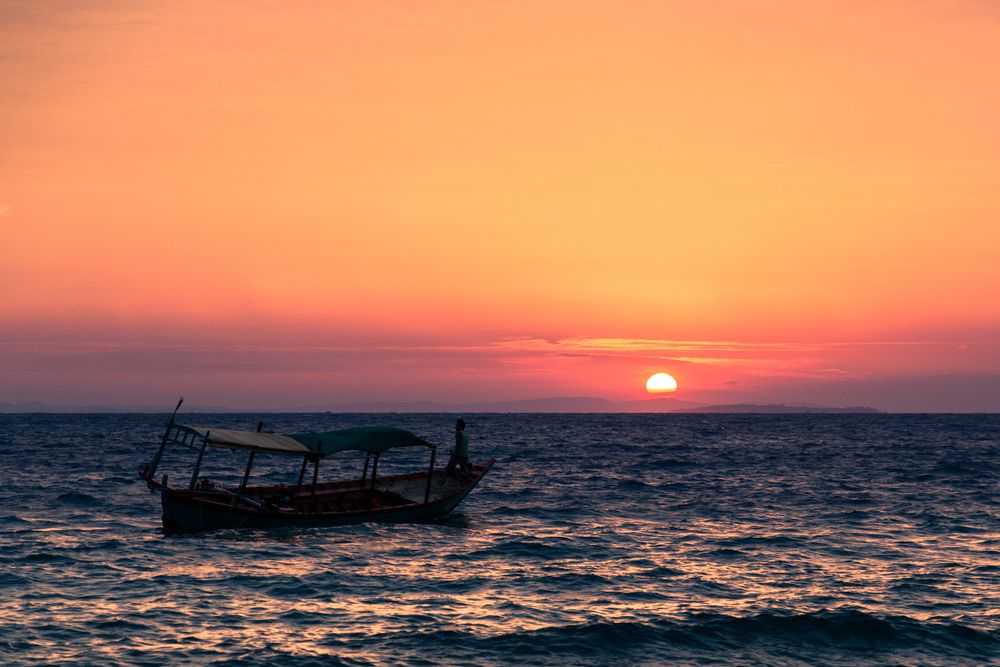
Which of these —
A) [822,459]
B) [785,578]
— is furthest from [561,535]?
[822,459]

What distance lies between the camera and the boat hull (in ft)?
96.7

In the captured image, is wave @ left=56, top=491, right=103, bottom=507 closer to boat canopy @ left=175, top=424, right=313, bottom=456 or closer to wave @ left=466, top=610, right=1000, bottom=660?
boat canopy @ left=175, top=424, right=313, bottom=456

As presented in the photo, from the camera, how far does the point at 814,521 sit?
35.1m

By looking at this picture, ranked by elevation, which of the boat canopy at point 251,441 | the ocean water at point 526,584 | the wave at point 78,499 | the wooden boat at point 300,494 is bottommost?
the wave at point 78,499

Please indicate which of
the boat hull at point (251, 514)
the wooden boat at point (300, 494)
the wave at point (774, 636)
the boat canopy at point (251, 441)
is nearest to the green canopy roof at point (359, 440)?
the wooden boat at point (300, 494)

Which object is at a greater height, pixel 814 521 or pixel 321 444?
pixel 321 444

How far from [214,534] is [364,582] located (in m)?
8.47

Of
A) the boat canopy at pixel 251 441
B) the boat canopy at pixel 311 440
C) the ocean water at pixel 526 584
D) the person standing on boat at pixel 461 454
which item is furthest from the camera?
the person standing on boat at pixel 461 454

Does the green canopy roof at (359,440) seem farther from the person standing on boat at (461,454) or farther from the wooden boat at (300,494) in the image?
the person standing on boat at (461,454)

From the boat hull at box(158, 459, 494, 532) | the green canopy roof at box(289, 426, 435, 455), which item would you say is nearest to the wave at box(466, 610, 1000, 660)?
the green canopy roof at box(289, 426, 435, 455)

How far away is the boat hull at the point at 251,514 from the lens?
29.5 metres

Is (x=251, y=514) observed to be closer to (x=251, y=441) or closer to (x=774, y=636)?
(x=251, y=441)

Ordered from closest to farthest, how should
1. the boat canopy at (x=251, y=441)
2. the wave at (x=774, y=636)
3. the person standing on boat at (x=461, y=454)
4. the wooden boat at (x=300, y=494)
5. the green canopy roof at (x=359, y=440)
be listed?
the wave at (x=774, y=636) < the boat canopy at (x=251, y=441) < the wooden boat at (x=300, y=494) < the green canopy roof at (x=359, y=440) < the person standing on boat at (x=461, y=454)

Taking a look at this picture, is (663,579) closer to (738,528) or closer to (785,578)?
(785,578)
